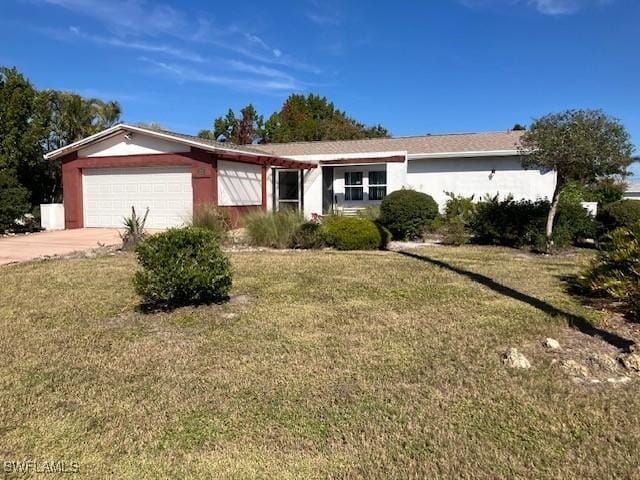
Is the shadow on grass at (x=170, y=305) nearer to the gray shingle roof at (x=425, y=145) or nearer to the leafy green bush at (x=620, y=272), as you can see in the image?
the leafy green bush at (x=620, y=272)

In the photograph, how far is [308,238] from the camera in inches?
502

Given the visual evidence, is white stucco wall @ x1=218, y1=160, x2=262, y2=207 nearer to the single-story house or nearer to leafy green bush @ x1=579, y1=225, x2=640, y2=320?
the single-story house

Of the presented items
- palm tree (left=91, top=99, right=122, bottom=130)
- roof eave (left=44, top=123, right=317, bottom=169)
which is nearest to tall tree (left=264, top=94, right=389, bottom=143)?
palm tree (left=91, top=99, right=122, bottom=130)

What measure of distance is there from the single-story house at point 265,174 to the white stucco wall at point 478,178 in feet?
0.13

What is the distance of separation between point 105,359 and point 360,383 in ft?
7.98

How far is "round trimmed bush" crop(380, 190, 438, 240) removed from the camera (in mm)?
14039

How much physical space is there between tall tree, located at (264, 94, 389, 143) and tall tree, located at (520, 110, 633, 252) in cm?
3328

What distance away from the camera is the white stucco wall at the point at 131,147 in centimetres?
1777

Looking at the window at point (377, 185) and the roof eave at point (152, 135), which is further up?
the roof eave at point (152, 135)

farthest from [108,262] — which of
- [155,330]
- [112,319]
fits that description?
[155,330]

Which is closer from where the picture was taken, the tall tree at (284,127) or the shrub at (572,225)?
the shrub at (572,225)

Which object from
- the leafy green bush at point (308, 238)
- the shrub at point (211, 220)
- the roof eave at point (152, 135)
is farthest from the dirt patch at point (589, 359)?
the roof eave at point (152, 135)

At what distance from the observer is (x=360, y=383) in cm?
426

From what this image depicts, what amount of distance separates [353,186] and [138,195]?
9159 mm
